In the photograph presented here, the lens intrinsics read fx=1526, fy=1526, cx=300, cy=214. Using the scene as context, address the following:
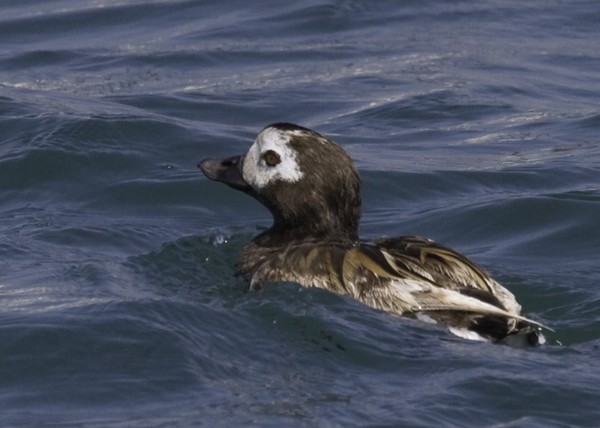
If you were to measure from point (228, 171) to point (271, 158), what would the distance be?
0.48m

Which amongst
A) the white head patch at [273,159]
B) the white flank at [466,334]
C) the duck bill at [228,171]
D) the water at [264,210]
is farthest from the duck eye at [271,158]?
the white flank at [466,334]

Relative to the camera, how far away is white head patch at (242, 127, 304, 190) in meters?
7.92

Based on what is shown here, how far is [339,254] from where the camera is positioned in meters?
7.55

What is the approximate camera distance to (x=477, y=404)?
6.23 meters

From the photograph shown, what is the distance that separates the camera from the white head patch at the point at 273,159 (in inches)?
312

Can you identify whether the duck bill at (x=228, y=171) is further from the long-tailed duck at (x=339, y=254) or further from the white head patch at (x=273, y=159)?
the white head patch at (x=273, y=159)

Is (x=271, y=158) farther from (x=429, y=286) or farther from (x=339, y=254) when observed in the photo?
(x=429, y=286)

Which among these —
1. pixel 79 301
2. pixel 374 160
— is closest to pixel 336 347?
pixel 79 301

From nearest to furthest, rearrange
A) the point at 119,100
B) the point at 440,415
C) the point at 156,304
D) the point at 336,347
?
the point at 440,415 < the point at 336,347 < the point at 156,304 < the point at 119,100

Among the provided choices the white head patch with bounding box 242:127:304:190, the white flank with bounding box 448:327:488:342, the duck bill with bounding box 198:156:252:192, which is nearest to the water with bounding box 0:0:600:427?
the white flank with bounding box 448:327:488:342

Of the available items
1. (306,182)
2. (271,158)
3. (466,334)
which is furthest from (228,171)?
(466,334)

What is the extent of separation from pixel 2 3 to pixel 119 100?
14.5 feet

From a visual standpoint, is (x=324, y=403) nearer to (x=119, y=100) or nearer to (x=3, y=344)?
(x=3, y=344)

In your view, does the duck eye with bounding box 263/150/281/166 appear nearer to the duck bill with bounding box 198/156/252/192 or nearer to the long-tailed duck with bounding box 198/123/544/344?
the long-tailed duck with bounding box 198/123/544/344
